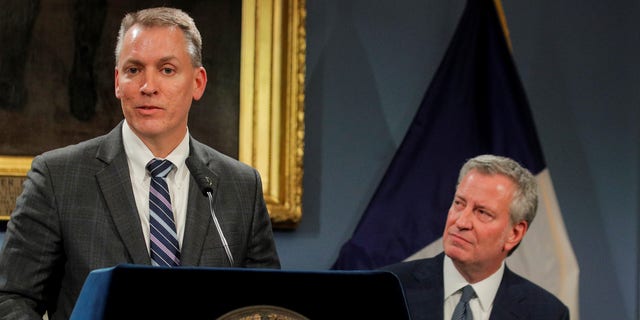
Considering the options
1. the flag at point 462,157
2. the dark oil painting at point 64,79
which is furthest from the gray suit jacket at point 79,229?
the flag at point 462,157

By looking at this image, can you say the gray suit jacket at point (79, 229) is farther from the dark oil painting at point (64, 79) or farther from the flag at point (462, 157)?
the flag at point (462, 157)

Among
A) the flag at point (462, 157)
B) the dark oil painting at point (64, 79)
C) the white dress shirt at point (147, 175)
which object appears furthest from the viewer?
the flag at point (462, 157)

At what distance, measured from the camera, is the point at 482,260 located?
337 cm

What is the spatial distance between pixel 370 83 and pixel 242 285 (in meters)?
2.62

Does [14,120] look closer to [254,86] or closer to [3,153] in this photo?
[3,153]

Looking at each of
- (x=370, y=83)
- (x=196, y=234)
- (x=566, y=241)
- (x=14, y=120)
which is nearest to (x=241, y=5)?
(x=370, y=83)

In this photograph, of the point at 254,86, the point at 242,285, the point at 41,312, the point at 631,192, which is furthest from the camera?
the point at 631,192

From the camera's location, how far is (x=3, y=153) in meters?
3.80

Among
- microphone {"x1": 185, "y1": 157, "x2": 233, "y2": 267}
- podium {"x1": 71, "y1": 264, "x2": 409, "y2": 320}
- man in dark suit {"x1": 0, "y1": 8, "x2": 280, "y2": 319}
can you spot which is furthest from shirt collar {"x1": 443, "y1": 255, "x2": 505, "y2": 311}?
podium {"x1": 71, "y1": 264, "x2": 409, "y2": 320}

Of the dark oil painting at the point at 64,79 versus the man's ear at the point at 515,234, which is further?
the dark oil painting at the point at 64,79

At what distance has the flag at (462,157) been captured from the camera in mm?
4230

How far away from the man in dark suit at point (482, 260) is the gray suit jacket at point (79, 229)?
3.66ft

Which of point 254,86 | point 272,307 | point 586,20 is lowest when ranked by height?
point 272,307

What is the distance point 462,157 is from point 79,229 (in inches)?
95.6
